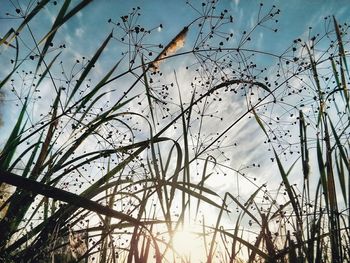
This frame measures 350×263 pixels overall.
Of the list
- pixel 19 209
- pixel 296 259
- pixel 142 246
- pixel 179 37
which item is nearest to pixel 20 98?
pixel 19 209

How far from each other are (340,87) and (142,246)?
163cm

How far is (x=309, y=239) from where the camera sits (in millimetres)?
1714

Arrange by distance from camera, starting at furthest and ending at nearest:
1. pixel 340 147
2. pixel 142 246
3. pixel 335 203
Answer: pixel 340 147 < pixel 335 203 < pixel 142 246

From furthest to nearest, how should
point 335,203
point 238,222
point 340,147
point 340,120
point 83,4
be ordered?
point 340,120 < point 238,222 < point 340,147 < point 335,203 < point 83,4

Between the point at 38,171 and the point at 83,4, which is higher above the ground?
the point at 83,4

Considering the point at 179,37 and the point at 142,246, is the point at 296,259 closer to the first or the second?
the point at 142,246

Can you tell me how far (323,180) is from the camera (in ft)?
6.22

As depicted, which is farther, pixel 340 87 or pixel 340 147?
pixel 340 87

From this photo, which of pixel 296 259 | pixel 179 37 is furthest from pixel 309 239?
pixel 179 37

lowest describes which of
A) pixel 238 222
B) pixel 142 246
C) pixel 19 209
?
pixel 142 246

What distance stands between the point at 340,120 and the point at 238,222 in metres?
1.02

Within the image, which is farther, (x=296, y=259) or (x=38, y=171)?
(x=38, y=171)

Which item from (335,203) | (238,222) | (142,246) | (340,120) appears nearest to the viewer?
(142,246)

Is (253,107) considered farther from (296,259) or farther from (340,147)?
(296,259)
